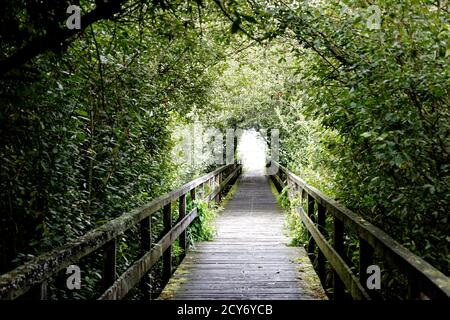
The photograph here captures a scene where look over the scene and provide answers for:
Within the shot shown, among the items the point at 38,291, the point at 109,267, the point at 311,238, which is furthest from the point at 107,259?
the point at 311,238

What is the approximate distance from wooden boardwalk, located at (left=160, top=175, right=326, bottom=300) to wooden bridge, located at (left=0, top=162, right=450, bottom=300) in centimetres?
1

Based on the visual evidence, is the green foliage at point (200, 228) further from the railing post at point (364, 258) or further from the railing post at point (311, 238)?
the railing post at point (364, 258)

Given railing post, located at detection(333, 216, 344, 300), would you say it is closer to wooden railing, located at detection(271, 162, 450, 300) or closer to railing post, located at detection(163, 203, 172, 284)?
wooden railing, located at detection(271, 162, 450, 300)

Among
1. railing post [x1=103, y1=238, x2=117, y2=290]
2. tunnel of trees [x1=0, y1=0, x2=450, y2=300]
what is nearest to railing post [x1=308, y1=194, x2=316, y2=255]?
tunnel of trees [x1=0, y1=0, x2=450, y2=300]

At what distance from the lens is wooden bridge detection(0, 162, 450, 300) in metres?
2.18

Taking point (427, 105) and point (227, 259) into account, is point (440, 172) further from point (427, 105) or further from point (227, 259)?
point (227, 259)

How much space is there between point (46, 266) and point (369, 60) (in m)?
2.91

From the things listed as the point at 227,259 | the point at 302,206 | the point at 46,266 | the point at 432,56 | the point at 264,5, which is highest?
the point at 264,5

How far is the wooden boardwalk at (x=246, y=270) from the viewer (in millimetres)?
4883

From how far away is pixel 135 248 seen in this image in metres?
5.57

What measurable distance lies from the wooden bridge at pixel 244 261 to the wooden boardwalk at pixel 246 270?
0.01m

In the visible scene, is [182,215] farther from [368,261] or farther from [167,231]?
[368,261]

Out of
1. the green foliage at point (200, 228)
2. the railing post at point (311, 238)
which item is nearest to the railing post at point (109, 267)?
the railing post at point (311, 238)
